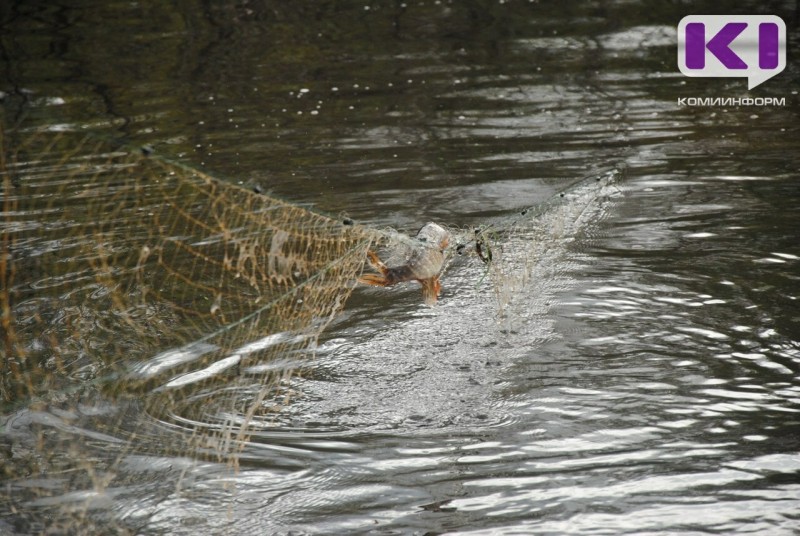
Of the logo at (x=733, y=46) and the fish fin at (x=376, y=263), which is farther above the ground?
the logo at (x=733, y=46)

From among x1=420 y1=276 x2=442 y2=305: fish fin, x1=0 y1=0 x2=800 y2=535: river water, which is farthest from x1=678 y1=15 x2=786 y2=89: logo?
x1=420 y1=276 x2=442 y2=305: fish fin

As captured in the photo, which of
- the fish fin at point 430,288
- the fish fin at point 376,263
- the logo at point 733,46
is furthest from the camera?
the logo at point 733,46

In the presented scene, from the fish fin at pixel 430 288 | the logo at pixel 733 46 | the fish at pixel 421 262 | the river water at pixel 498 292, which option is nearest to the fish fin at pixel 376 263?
the fish at pixel 421 262

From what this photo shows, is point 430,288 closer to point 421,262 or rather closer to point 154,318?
point 421,262

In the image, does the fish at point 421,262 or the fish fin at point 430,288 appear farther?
the fish fin at point 430,288

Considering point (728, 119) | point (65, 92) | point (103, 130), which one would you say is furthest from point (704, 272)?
point (65, 92)

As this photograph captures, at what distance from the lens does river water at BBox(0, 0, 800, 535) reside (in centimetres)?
477

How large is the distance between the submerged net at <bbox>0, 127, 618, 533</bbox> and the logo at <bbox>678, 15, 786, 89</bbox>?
15.1 feet

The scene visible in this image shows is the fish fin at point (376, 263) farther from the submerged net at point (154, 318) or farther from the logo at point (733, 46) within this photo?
the logo at point (733, 46)

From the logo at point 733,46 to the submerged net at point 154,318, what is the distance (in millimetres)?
4603

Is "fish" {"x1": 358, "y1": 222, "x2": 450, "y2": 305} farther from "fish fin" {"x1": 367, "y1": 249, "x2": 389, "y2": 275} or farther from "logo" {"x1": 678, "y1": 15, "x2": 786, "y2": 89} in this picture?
"logo" {"x1": 678, "y1": 15, "x2": 786, "y2": 89}

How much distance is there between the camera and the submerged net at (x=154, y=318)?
16.9 ft

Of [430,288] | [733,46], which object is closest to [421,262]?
[430,288]

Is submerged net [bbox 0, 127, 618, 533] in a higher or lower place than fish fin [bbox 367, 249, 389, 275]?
lower
